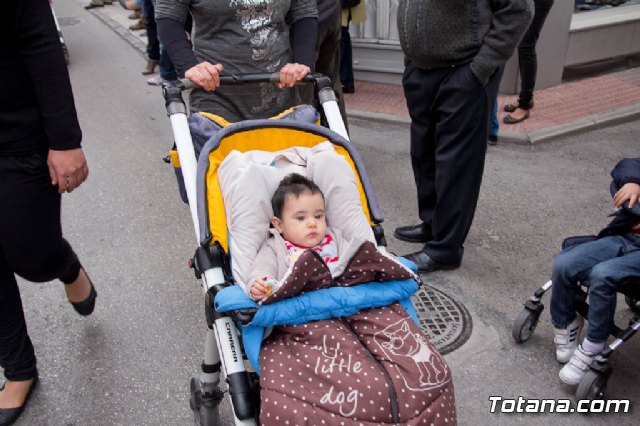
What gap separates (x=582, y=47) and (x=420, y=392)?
712 centimetres

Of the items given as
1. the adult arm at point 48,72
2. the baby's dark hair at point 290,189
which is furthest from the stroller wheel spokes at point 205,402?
the adult arm at point 48,72

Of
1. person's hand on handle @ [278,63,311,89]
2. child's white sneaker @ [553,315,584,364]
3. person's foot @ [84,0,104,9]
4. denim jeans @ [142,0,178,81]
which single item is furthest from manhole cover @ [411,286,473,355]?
person's foot @ [84,0,104,9]

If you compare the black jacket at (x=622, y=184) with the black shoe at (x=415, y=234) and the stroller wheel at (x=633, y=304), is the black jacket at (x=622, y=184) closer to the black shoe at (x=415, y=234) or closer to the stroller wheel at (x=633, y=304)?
the stroller wheel at (x=633, y=304)

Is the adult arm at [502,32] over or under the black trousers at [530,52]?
over

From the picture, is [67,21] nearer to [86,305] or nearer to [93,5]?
[93,5]

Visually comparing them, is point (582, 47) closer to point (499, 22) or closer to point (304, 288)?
point (499, 22)

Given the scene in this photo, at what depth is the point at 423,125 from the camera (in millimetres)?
3904

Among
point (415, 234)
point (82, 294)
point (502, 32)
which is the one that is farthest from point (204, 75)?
point (415, 234)

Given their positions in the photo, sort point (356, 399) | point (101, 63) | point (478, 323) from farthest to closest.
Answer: point (101, 63), point (478, 323), point (356, 399)

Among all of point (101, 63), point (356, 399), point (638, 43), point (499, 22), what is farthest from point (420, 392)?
point (101, 63)

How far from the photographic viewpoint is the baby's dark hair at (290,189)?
2.28 metres

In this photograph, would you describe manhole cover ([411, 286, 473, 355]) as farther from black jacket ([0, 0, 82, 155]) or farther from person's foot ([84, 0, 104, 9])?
person's foot ([84, 0, 104, 9])

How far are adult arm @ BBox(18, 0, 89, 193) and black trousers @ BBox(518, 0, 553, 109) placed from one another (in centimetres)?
454

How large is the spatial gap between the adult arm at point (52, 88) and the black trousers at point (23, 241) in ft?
0.30
